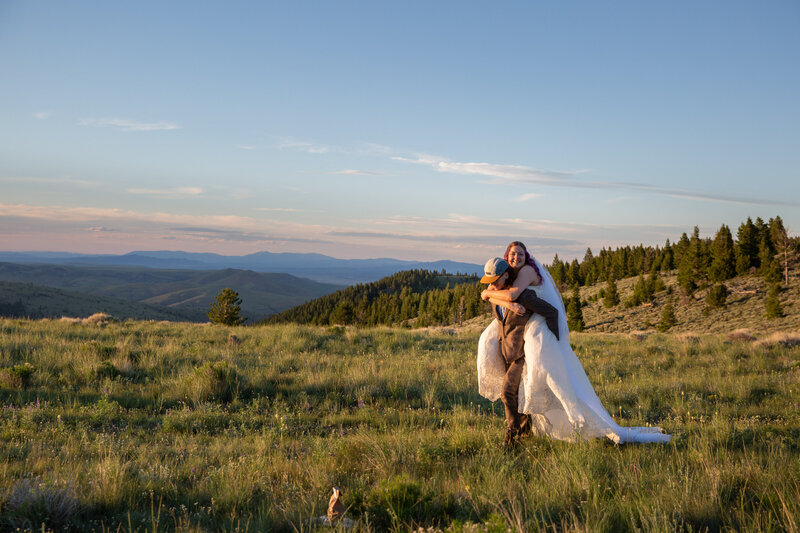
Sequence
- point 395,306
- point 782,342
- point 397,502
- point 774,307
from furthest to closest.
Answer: point 395,306 < point 774,307 < point 782,342 < point 397,502

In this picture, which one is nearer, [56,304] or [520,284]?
[520,284]

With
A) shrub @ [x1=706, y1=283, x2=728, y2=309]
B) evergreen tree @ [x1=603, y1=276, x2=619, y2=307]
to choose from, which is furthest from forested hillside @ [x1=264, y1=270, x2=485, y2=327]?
shrub @ [x1=706, y1=283, x2=728, y2=309]

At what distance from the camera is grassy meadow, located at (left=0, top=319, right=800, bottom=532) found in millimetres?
3090

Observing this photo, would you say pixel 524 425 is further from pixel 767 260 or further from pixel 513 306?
pixel 767 260

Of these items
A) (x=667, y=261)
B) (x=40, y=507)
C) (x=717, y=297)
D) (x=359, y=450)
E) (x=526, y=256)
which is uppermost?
(x=667, y=261)

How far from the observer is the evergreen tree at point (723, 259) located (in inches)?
2393

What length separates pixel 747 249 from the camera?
61000 millimetres

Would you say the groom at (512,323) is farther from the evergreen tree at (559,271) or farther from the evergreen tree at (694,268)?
the evergreen tree at (559,271)

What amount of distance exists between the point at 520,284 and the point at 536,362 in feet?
2.76

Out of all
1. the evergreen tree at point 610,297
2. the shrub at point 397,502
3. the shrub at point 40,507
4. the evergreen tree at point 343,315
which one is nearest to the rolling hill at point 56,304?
the evergreen tree at point 343,315

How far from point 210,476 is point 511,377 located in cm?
319

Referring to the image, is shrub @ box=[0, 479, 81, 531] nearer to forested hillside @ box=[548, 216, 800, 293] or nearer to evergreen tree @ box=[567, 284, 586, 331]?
evergreen tree @ box=[567, 284, 586, 331]

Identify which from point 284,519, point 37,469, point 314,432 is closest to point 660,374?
point 314,432

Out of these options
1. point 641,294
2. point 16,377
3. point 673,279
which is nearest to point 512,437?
point 16,377
